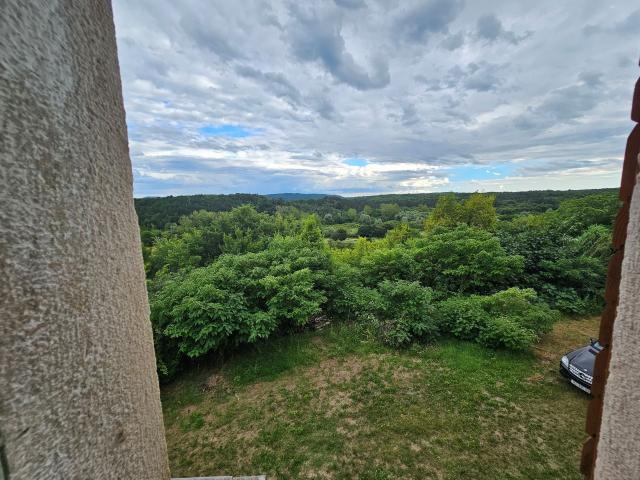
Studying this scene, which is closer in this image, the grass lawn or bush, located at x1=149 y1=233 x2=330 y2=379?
the grass lawn

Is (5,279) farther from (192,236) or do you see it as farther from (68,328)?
(192,236)

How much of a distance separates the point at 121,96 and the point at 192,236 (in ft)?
65.6

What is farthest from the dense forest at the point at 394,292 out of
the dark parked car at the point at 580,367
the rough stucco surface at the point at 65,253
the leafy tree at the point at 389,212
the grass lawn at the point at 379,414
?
the leafy tree at the point at 389,212

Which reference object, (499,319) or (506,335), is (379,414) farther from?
(499,319)

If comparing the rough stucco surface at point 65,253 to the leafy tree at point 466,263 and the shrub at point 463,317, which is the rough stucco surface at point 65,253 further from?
the leafy tree at point 466,263

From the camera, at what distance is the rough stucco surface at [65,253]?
63 cm

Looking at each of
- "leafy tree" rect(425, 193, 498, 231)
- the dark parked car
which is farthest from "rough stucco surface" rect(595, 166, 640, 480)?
"leafy tree" rect(425, 193, 498, 231)

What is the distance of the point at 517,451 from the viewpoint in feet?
15.5

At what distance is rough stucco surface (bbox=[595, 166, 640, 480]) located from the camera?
942 mm

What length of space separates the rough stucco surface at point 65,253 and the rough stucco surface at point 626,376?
180 centimetres

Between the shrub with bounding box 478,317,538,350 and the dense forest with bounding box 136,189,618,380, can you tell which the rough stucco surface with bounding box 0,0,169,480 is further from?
the shrub with bounding box 478,317,538,350

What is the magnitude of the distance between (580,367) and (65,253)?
358 inches

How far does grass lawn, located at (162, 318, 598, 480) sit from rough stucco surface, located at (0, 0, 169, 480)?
4.98 m

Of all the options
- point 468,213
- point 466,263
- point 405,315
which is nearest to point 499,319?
point 405,315
